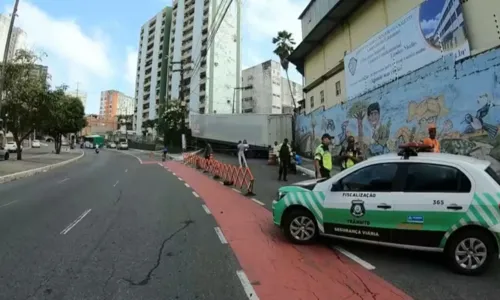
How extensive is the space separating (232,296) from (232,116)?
31.7 m

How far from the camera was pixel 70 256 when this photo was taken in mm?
6188

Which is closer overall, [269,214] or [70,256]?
[70,256]

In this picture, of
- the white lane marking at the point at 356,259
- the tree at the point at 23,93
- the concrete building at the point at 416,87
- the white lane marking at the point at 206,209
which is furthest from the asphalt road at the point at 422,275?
the tree at the point at 23,93

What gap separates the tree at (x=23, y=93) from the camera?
94.1 feet

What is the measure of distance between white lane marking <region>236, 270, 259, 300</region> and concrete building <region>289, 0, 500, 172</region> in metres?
6.02

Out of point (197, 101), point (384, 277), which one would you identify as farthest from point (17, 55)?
point (197, 101)

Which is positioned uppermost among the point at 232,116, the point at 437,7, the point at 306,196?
the point at 437,7

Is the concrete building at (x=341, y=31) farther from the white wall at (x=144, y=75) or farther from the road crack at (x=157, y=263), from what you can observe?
the white wall at (x=144, y=75)

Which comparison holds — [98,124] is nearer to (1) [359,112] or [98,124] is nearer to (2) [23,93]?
(2) [23,93]

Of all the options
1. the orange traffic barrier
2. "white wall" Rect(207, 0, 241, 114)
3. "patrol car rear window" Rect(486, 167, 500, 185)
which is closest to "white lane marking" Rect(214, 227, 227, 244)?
"patrol car rear window" Rect(486, 167, 500, 185)

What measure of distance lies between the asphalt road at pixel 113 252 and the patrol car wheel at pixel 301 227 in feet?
3.84

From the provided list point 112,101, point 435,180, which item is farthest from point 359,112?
point 112,101

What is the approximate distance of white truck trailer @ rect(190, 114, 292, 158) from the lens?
1294 inches

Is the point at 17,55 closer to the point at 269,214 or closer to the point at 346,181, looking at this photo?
the point at 269,214
